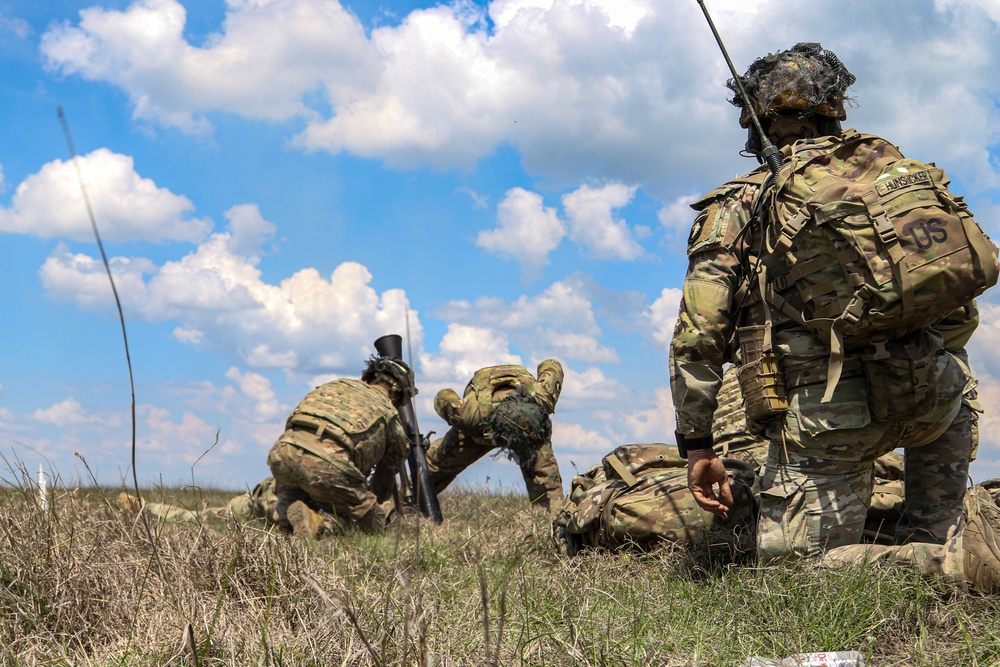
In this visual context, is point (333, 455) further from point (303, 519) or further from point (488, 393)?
point (488, 393)

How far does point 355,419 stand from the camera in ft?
23.7

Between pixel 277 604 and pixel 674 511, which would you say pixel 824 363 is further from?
pixel 277 604

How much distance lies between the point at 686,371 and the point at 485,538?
2.22 m

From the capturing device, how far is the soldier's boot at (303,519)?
709 centimetres

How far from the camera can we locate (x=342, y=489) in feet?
23.2

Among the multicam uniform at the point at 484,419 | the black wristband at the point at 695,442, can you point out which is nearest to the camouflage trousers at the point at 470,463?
the multicam uniform at the point at 484,419

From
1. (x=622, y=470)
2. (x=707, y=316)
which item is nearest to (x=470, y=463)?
(x=622, y=470)

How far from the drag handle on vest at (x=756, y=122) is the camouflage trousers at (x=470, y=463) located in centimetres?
478

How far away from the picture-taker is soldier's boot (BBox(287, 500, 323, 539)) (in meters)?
7.09

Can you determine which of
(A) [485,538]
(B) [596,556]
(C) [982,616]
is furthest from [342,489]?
(C) [982,616]

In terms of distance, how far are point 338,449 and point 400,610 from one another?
4880 millimetres

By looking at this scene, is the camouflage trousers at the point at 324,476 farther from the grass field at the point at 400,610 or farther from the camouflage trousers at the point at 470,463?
the grass field at the point at 400,610

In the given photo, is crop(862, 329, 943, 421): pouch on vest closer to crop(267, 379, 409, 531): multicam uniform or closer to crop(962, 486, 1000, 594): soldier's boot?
crop(962, 486, 1000, 594): soldier's boot

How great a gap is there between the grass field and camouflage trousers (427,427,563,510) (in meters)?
4.25
